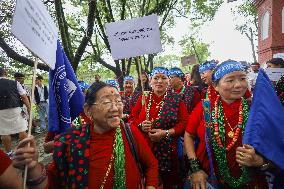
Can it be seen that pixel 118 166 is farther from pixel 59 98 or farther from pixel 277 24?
pixel 277 24

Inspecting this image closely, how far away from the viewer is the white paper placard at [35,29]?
1.79 m

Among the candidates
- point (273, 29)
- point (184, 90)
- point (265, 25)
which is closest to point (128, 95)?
point (184, 90)

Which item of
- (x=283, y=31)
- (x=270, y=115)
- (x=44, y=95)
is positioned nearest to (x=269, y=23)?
(x=283, y=31)

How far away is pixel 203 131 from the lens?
9.62 ft

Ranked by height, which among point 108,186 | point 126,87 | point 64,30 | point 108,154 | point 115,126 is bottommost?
point 108,186

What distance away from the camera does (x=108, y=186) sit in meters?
2.35

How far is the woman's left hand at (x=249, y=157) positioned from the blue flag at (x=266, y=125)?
0.04m

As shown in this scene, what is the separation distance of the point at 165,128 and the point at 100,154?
1.83m

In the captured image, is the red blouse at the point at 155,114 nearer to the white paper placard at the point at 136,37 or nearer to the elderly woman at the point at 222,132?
the white paper placard at the point at 136,37

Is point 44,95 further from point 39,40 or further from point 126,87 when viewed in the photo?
point 39,40

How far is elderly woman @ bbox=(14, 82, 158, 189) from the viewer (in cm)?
231

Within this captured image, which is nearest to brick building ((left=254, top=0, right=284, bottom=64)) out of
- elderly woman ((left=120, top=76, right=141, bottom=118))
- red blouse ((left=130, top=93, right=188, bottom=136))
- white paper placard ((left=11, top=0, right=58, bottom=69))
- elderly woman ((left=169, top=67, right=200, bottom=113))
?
elderly woman ((left=169, top=67, right=200, bottom=113))

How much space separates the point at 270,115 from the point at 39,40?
5.98ft

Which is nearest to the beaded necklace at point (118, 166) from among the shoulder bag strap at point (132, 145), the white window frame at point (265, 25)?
the shoulder bag strap at point (132, 145)
